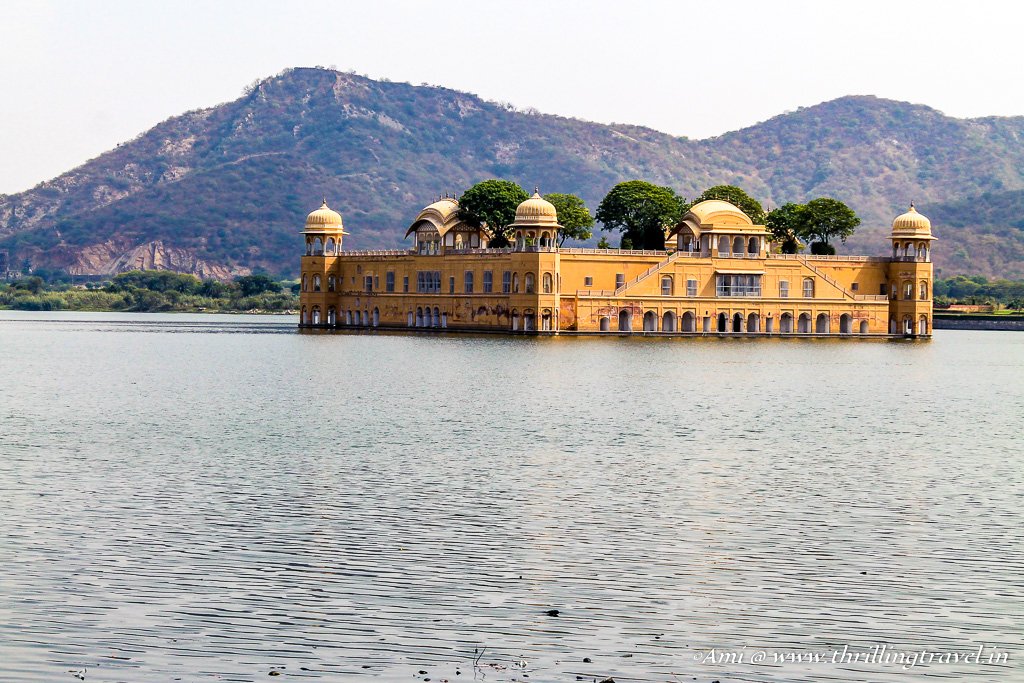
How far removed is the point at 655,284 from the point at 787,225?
944 inches

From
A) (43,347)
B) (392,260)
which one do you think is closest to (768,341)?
Result: (392,260)

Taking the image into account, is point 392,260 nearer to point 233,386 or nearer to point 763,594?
point 233,386

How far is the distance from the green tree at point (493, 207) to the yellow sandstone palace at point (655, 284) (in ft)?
3.19

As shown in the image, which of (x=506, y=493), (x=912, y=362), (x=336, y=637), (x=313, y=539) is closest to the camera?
(x=336, y=637)

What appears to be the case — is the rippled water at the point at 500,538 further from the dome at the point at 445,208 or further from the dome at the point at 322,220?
the dome at the point at 322,220

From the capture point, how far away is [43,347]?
9444 centimetres

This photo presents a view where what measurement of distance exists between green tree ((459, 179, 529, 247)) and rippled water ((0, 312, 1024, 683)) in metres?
74.5

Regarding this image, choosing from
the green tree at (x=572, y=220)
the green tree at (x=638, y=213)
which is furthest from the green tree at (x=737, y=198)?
the green tree at (x=572, y=220)

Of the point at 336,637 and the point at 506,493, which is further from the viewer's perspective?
the point at 506,493

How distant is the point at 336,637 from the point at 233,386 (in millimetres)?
41898

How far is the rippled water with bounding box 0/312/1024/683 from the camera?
1689 cm

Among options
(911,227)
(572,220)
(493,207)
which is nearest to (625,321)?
(493,207)

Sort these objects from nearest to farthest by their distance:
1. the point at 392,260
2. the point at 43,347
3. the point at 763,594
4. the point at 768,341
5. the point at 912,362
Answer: the point at 763,594
the point at 912,362
the point at 43,347
the point at 768,341
the point at 392,260

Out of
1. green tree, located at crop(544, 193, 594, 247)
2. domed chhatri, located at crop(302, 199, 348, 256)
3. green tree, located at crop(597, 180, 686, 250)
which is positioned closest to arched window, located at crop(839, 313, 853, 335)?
green tree, located at crop(597, 180, 686, 250)
